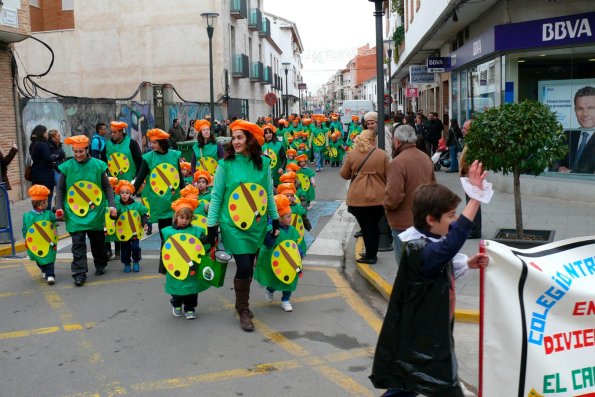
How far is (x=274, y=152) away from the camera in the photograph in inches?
478

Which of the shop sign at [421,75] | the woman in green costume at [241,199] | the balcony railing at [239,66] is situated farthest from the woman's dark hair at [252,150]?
the balcony railing at [239,66]

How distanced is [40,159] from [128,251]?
15.8ft

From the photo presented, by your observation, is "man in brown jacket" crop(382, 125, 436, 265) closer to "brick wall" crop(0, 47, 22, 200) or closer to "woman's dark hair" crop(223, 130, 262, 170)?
"woman's dark hair" crop(223, 130, 262, 170)

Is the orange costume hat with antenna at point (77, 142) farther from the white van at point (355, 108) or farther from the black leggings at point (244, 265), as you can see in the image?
the white van at point (355, 108)

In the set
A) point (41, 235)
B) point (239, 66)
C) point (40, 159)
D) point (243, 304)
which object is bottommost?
point (243, 304)

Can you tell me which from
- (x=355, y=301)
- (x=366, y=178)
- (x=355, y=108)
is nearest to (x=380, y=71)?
(x=366, y=178)

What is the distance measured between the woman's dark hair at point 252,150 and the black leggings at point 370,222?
2268 mm

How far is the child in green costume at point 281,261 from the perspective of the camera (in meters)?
6.51

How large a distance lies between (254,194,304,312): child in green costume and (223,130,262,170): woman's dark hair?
0.73 meters

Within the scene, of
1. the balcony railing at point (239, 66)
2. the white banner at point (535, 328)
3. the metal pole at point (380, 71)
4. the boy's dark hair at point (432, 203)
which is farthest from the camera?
the balcony railing at point (239, 66)

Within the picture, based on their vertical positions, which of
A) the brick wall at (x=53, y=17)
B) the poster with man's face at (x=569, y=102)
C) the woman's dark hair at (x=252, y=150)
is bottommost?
the woman's dark hair at (x=252, y=150)

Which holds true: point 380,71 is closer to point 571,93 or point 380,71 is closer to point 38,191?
point 38,191

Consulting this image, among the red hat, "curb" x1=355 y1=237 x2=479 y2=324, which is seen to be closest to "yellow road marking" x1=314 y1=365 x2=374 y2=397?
"curb" x1=355 y1=237 x2=479 y2=324

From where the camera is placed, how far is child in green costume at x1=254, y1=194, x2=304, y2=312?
651cm
